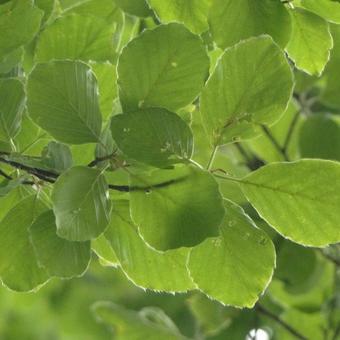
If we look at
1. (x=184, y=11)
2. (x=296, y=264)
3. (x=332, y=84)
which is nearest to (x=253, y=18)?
(x=184, y=11)

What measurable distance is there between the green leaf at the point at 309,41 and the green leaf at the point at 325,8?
0.01 meters

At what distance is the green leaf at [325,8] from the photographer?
85 cm

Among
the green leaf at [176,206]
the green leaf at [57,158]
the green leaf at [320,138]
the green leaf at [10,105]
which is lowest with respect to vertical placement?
the green leaf at [320,138]

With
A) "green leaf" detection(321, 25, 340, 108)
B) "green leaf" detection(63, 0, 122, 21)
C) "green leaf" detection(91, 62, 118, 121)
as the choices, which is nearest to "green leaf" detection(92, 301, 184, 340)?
"green leaf" detection(321, 25, 340, 108)

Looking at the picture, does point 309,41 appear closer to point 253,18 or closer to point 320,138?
point 253,18

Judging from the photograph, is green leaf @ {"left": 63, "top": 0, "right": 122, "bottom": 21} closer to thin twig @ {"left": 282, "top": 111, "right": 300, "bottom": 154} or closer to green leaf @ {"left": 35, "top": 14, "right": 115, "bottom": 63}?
green leaf @ {"left": 35, "top": 14, "right": 115, "bottom": 63}

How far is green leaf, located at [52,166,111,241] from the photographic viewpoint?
2.36 feet

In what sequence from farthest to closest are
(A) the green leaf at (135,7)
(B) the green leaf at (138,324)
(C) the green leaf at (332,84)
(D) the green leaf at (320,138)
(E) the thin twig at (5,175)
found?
1. (B) the green leaf at (138,324)
2. (C) the green leaf at (332,84)
3. (D) the green leaf at (320,138)
4. (A) the green leaf at (135,7)
5. (E) the thin twig at (5,175)

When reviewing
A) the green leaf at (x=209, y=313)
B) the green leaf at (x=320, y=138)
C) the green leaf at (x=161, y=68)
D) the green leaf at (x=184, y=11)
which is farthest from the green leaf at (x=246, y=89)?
the green leaf at (x=209, y=313)

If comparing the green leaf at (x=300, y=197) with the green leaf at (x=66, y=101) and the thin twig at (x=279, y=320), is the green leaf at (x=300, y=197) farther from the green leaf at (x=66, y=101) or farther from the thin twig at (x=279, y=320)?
the thin twig at (x=279, y=320)

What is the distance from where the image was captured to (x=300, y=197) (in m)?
0.79

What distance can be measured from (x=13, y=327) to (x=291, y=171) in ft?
12.7

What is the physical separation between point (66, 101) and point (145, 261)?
0.20 metres

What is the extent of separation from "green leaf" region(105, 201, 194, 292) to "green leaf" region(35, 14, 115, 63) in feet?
0.69
